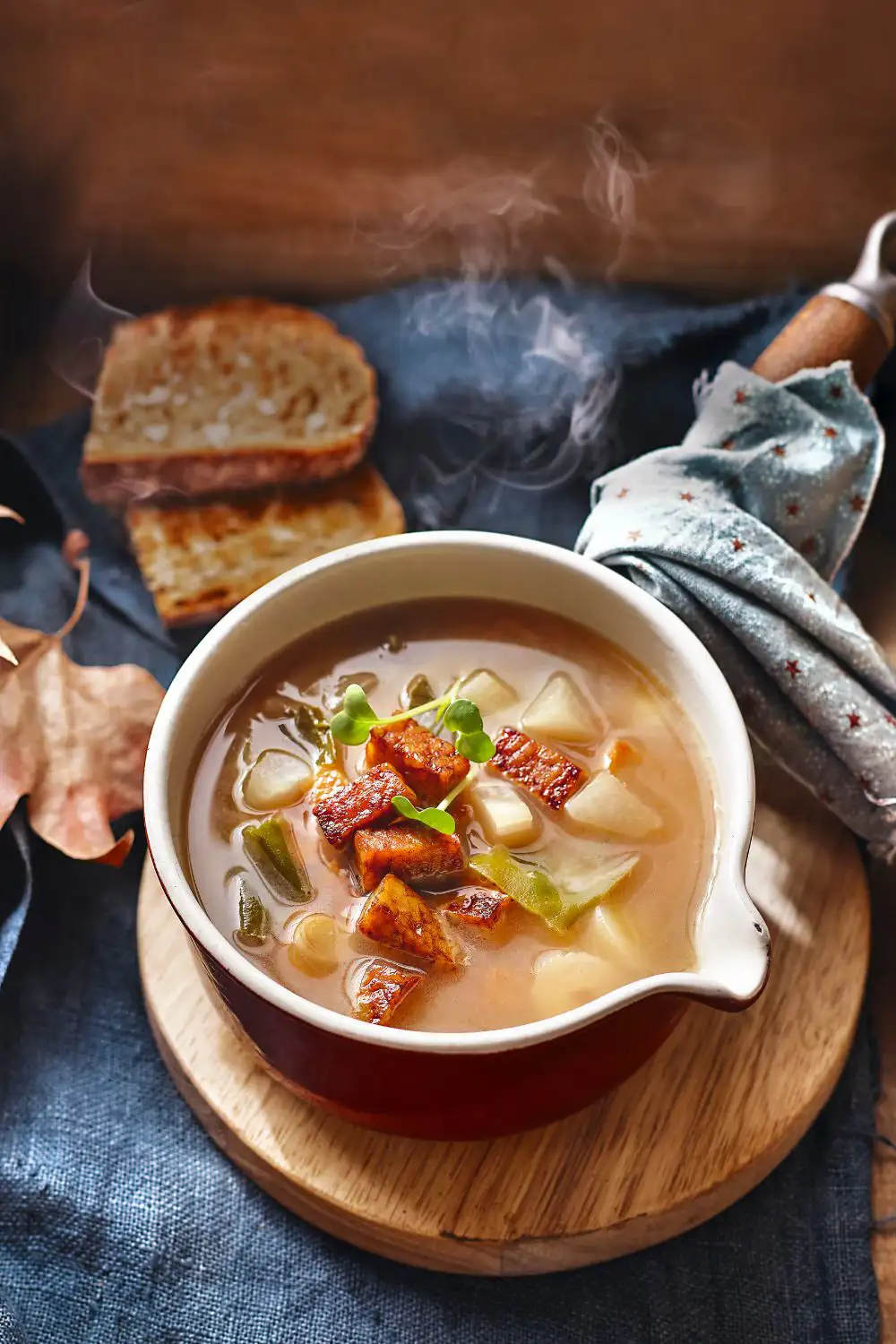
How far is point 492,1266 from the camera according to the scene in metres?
1.55

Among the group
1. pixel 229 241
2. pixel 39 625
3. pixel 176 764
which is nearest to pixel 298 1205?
pixel 176 764

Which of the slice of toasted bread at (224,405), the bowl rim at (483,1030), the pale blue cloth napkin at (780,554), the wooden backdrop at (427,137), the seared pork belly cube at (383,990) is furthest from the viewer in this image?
the wooden backdrop at (427,137)

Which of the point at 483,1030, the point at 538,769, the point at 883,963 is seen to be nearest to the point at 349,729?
the point at 538,769

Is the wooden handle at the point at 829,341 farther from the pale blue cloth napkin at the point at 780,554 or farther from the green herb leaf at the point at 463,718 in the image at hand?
the green herb leaf at the point at 463,718

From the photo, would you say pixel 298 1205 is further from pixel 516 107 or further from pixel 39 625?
pixel 516 107

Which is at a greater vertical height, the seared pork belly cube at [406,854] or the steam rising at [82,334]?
the seared pork belly cube at [406,854]

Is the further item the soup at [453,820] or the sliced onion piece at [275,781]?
the sliced onion piece at [275,781]

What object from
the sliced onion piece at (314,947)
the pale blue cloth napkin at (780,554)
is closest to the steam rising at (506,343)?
the pale blue cloth napkin at (780,554)

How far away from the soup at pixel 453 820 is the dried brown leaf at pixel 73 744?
12.3 inches

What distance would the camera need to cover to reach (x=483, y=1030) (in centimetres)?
138

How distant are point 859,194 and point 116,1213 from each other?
2324 millimetres

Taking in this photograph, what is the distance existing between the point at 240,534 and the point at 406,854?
1024 millimetres

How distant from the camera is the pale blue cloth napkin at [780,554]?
1768 millimetres

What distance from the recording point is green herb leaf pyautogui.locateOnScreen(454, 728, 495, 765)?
5.12ft
